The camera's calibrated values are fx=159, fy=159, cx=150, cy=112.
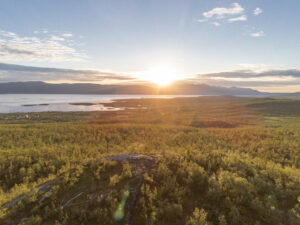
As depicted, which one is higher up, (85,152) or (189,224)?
(189,224)

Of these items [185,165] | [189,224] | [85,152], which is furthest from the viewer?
[85,152]

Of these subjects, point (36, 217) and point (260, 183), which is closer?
point (36, 217)

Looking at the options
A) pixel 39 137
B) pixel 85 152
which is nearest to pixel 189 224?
pixel 85 152

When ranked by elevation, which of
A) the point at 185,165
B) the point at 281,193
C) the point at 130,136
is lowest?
the point at 130,136

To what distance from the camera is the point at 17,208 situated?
5.04 metres

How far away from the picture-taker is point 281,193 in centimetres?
584

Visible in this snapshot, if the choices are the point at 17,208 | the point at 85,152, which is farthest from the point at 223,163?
the point at 85,152

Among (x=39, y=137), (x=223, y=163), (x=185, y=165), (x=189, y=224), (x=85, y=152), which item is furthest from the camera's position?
(x=39, y=137)

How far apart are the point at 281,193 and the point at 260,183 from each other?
2.17ft

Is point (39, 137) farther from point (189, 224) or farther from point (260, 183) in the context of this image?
point (260, 183)

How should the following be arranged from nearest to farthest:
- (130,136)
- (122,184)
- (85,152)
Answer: (122,184) → (85,152) → (130,136)

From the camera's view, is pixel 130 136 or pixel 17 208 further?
pixel 130 136

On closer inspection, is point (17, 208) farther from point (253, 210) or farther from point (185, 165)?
point (253, 210)

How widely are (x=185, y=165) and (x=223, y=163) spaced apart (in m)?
2.08
